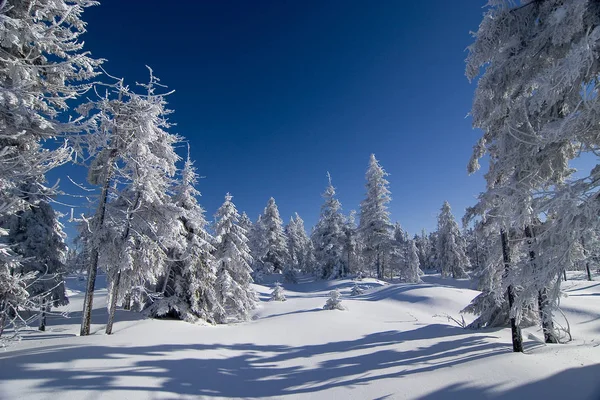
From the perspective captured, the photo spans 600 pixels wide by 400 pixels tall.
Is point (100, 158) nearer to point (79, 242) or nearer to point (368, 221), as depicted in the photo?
point (79, 242)

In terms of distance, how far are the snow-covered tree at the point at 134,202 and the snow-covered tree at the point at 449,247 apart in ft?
154

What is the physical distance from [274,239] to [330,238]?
11.7m

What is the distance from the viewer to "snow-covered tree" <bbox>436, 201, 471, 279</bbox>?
157ft

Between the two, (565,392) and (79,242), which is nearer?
(565,392)

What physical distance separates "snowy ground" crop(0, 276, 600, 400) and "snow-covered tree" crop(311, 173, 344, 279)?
25183 millimetres

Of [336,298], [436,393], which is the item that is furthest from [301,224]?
[436,393]

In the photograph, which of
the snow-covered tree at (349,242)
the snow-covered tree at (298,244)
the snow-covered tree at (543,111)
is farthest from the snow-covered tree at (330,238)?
the snow-covered tree at (543,111)

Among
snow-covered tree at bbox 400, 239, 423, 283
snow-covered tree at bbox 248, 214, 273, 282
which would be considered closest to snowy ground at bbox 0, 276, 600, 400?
snow-covered tree at bbox 400, 239, 423, 283

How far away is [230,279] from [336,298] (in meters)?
7.72

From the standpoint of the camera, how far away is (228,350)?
33.8ft

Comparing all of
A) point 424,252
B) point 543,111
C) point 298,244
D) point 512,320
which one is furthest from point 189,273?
point 424,252

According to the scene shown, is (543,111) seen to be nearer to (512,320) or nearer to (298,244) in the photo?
(512,320)

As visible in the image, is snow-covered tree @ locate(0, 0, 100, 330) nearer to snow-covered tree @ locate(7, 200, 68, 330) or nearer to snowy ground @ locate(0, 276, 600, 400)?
snowy ground @ locate(0, 276, 600, 400)

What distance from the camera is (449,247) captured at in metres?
48.1
